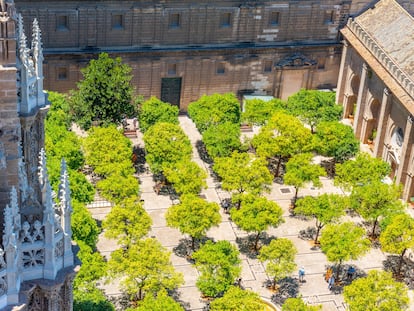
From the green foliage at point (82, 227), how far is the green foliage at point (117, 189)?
8.33m

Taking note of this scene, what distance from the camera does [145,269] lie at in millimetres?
62281

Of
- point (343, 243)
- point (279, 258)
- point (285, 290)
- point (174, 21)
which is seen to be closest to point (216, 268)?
point (279, 258)

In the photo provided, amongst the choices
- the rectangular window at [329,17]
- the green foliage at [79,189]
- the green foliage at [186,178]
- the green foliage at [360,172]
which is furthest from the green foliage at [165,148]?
the rectangular window at [329,17]

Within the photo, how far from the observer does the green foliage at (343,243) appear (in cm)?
6881

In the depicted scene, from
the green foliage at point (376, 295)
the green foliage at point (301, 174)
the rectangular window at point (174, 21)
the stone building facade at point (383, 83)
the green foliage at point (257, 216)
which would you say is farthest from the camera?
the rectangular window at point (174, 21)

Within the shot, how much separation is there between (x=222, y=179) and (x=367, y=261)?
17.2m

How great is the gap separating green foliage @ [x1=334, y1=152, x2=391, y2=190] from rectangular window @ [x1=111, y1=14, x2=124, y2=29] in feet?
91.8

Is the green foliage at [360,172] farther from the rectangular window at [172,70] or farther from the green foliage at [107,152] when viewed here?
the rectangular window at [172,70]

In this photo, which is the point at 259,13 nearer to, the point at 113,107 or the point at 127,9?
the point at 127,9

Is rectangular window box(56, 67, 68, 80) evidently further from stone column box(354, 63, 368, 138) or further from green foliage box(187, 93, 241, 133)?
stone column box(354, 63, 368, 138)

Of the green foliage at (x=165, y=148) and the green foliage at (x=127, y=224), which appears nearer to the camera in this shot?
the green foliage at (x=127, y=224)

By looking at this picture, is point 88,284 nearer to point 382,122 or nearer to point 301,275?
point 301,275

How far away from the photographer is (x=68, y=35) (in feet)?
299

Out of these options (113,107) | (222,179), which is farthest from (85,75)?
(222,179)
